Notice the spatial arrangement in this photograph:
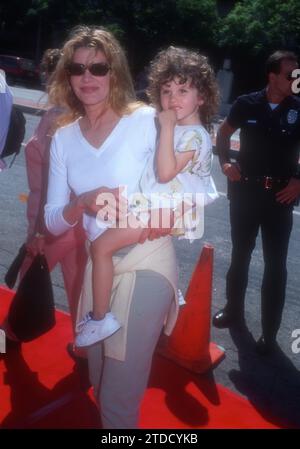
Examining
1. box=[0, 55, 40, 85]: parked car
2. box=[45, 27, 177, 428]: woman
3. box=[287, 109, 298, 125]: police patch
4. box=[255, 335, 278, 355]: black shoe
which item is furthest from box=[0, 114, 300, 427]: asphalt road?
box=[0, 55, 40, 85]: parked car

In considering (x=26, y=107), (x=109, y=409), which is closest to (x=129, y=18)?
(x=26, y=107)

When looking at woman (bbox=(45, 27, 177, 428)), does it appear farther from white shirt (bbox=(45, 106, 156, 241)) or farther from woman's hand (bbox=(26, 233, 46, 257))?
woman's hand (bbox=(26, 233, 46, 257))

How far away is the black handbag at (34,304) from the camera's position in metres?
2.61

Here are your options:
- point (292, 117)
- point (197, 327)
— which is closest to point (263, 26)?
point (292, 117)

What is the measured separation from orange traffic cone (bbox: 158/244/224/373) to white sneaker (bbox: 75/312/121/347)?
1.46 metres

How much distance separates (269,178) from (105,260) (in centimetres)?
200

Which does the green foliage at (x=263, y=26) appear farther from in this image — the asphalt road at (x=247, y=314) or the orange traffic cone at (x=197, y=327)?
the orange traffic cone at (x=197, y=327)

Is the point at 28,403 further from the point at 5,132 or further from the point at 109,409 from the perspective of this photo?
the point at 5,132

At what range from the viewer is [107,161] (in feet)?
6.11

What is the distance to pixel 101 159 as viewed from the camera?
1.87 m

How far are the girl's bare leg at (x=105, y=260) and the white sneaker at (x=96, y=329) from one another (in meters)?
0.04

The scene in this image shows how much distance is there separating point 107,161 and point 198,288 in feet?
5.60

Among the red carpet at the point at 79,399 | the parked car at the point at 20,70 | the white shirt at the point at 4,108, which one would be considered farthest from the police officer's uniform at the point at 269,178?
the parked car at the point at 20,70

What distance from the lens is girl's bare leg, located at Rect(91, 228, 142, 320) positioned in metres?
1.88
